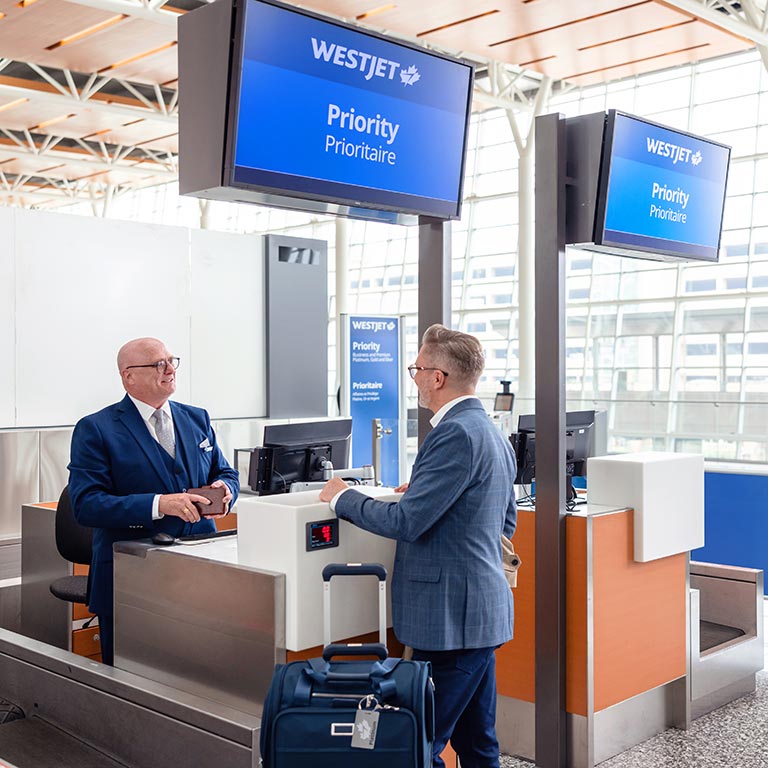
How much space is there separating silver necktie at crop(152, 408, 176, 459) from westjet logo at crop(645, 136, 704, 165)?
258 cm

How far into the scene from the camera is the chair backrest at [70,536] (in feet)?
15.2

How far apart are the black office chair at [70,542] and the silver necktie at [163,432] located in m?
1.10

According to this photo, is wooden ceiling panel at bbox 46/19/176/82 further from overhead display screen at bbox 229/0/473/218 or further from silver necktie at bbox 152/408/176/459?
silver necktie at bbox 152/408/176/459

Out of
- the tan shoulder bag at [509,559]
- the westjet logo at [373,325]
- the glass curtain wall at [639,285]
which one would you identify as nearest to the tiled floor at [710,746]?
the tan shoulder bag at [509,559]

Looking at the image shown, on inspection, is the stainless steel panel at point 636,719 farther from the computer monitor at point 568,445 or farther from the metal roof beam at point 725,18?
the metal roof beam at point 725,18

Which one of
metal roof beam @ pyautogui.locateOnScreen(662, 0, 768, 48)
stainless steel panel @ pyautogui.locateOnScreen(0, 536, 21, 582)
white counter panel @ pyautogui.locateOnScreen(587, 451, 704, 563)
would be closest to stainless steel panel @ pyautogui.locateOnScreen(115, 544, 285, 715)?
white counter panel @ pyautogui.locateOnScreen(587, 451, 704, 563)

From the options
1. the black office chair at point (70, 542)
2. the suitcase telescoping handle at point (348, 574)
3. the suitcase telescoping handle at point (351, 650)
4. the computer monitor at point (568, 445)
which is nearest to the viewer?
the suitcase telescoping handle at point (351, 650)

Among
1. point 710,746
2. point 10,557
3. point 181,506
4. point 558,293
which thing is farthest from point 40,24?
point 710,746

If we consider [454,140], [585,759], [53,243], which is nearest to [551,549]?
[585,759]

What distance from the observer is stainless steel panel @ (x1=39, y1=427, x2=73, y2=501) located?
278 inches

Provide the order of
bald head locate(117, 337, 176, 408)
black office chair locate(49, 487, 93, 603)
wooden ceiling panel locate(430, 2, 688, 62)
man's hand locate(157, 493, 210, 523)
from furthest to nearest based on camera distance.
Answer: wooden ceiling panel locate(430, 2, 688, 62) < black office chair locate(49, 487, 93, 603) < bald head locate(117, 337, 176, 408) < man's hand locate(157, 493, 210, 523)

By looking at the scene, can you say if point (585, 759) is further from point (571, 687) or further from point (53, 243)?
point (53, 243)

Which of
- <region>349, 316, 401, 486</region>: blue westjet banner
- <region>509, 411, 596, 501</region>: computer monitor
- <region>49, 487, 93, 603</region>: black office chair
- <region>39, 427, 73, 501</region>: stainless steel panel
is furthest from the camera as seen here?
<region>349, 316, 401, 486</region>: blue westjet banner

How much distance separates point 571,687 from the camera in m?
4.23
